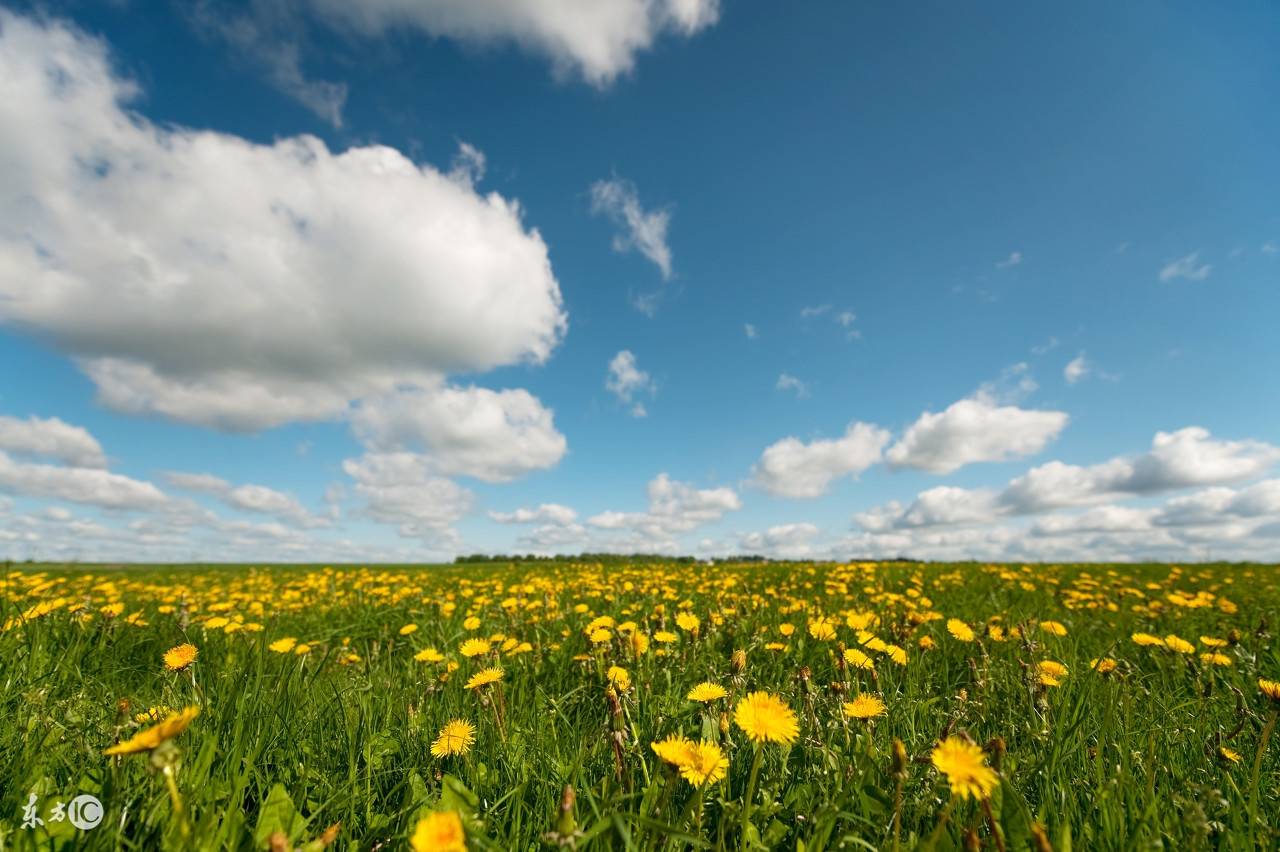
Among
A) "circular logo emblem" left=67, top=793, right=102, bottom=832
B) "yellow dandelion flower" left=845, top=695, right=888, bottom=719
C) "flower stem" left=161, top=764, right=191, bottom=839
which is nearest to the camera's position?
"flower stem" left=161, top=764, right=191, bottom=839

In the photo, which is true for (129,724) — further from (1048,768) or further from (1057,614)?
(1057,614)

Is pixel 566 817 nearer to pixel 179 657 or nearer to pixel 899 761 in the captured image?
pixel 899 761

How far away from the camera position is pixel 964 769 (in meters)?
1.37

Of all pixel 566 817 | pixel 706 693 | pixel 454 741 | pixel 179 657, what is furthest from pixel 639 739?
pixel 179 657

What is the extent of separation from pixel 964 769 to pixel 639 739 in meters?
1.51

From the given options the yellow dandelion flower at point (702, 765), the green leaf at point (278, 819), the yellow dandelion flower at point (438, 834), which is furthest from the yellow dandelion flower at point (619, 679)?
the yellow dandelion flower at point (438, 834)

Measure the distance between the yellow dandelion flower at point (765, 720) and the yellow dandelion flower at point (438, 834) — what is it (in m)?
0.81

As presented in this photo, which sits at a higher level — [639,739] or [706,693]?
[706,693]

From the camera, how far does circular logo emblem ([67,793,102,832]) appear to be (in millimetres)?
1573

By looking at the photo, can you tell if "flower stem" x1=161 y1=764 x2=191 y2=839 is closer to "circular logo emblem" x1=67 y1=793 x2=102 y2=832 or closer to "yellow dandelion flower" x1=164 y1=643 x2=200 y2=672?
"circular logo emblem" x1=67 y1=793 x2=102 y2=832

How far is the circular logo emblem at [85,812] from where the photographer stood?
5.16ft

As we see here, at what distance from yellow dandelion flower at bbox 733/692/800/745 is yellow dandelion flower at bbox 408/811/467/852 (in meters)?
0.81

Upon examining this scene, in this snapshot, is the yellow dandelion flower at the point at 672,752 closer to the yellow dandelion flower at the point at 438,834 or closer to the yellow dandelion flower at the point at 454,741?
the yellow dandelion flower at the point at 438,834

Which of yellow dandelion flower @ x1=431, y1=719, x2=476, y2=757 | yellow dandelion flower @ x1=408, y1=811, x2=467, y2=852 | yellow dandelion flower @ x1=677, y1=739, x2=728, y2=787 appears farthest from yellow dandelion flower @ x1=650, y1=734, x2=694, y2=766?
yellow dandelion flower @ x1=431, y1=719, x2=476, y2=757
